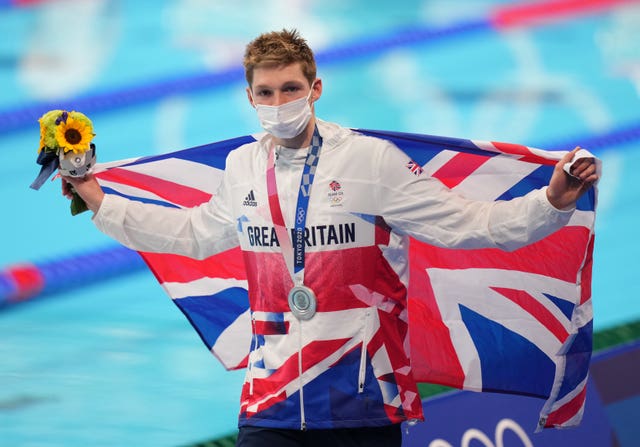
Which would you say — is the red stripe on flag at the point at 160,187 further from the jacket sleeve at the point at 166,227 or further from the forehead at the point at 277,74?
the forehead at the point at 277,74

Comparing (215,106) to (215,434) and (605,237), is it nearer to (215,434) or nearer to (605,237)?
(605,237)

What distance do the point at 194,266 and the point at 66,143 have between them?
0.71 metres

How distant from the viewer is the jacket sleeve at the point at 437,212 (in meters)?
3.03

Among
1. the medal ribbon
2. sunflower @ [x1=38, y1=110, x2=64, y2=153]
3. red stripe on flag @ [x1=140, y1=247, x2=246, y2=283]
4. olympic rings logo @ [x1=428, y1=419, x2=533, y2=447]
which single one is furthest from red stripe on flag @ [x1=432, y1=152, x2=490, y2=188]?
sunflower @ [x1=38, y1=110, x2=64, y2=153]

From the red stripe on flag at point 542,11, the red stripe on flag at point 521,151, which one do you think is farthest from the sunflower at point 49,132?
the red stripe on flag at point 542,11

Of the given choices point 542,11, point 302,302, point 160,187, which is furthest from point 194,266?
point 542,11

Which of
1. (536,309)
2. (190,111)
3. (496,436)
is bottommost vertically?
(496,436)

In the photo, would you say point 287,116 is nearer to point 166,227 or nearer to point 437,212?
point 437,212

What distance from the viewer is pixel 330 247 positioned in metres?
3.02

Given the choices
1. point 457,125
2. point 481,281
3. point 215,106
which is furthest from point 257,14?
point 481,281

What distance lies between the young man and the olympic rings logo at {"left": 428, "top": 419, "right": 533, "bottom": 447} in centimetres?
65

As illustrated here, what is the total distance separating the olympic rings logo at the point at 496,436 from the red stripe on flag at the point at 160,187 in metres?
1.12

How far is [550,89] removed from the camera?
987 cm

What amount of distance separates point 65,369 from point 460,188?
252 centimetres
